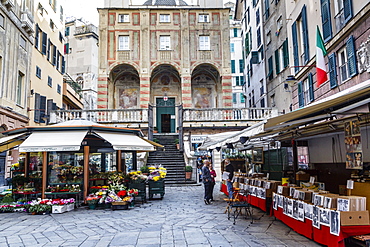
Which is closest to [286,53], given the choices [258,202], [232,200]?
[258,202]

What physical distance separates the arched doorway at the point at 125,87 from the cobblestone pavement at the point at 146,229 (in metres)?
16.3

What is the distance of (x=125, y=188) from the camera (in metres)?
10.1

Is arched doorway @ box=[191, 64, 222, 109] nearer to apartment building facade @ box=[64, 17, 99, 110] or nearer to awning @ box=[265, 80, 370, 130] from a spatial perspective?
apartment building facade @ box=[64, 17, 99, 110]

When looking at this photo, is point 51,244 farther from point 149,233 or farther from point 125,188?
point 125,188

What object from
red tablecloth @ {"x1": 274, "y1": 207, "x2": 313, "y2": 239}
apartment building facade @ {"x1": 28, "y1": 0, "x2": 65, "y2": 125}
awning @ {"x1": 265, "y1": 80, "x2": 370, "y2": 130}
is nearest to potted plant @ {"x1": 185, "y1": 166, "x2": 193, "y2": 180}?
apartment building facade @ {"x1": 28, "y1": 0, "x2": 65, "y2": 125}

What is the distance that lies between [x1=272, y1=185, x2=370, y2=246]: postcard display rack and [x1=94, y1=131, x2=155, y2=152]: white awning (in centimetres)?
496

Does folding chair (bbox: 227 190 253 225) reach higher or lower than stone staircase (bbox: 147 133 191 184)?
lower

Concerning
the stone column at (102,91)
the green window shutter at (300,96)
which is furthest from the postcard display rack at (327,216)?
the stone column at (102,91)

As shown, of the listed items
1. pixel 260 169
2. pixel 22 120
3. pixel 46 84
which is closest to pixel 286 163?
pixel 260 169

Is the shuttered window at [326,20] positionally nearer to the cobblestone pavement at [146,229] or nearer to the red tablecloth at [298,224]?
the cobblestone pavement at [146,229]

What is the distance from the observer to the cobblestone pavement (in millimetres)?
5625

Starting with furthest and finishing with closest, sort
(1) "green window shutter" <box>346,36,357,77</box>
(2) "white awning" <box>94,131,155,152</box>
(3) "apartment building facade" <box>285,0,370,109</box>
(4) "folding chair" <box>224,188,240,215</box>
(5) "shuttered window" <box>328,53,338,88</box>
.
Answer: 1. (5) "shuttered window" <box>328,53,338,88</box>
2. (1) "green window shutter" <box>346,36,357,77</box>
3. (3) "apartment building facade" <box>285,0,370,109</box>
4. (2) "white awning" <box>94,131,155,152</box>
5. (4) "folding chair" <box>224,188,240,215</box>

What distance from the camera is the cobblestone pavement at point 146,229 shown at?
562cm

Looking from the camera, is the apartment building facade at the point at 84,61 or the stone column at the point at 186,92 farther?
the apartment building facade at the point at 84,61
